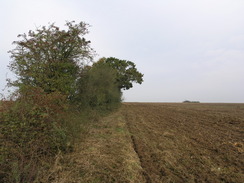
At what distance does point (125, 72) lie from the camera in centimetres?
3209

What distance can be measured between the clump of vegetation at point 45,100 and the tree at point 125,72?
12238 mm

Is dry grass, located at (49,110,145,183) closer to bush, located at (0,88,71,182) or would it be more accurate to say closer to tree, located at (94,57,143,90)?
bush, located at (0,88,71,182)

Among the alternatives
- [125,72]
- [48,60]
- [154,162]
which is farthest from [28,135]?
[125,72]

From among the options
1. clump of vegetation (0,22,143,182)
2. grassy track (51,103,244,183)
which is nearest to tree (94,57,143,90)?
clump of vegetation (0,22,143,182)

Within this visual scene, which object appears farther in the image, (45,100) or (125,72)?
(125,72)

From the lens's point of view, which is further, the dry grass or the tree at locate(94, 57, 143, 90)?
the tree at locate(94, 57, 143, 90)

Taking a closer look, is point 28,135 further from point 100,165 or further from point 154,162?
point 154,162

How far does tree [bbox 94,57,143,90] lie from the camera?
31.1m

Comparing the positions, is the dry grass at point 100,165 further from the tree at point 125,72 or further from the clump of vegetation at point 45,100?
the tree at point 125,72

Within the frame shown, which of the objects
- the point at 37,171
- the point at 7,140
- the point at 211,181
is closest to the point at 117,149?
the point at 37,171

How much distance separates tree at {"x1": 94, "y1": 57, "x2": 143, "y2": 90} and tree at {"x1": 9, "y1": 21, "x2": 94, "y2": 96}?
20.2 meters

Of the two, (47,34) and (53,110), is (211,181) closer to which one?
(53,110)

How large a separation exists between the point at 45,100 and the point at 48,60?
6286mm

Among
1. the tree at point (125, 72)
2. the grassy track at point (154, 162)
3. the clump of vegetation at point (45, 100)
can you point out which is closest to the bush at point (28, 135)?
the clump of vegetation at point (45, 100)
